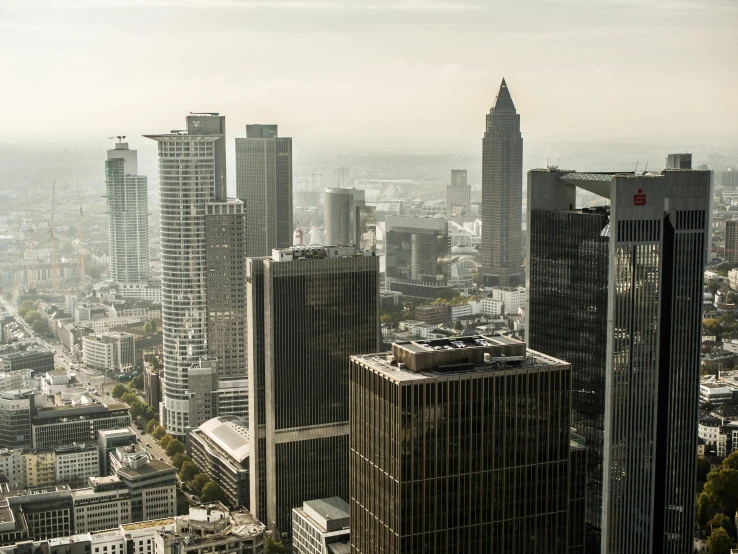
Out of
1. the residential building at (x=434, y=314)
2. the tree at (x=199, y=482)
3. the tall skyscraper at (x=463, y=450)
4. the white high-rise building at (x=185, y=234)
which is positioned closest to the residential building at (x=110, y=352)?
the white high-rise building at (x=185, y=234)

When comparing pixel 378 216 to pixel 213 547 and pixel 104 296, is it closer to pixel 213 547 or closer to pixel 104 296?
pixel 104 296

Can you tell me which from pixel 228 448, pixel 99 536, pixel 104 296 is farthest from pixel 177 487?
pixel 104 296

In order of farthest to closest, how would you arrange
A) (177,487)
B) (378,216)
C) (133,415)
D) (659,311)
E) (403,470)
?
(378,216)
(133,415)
(177,487)
(659,311)
(403,470)

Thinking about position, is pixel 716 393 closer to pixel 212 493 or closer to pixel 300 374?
pixel 300 374

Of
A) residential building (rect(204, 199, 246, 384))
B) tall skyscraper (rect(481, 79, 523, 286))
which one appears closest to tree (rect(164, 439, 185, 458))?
residential building (rect(204, 199, 246, 384))

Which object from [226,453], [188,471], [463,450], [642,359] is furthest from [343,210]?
[463,450]

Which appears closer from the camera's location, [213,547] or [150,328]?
[213,547]

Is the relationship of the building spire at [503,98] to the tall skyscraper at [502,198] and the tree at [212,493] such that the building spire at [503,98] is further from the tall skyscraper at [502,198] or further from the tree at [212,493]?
the tree at [212,493]
